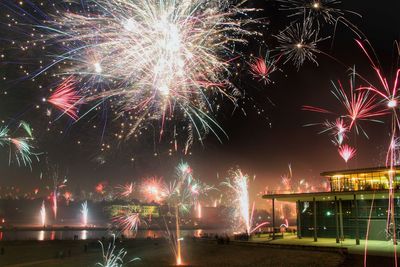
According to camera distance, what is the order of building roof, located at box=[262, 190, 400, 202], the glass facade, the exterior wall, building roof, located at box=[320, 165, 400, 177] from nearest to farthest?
building roof, located at box=[262, 190, 400, 202] → the exterior wall → the glass facade → building roof, located at box=[320, 165, 400, 177]

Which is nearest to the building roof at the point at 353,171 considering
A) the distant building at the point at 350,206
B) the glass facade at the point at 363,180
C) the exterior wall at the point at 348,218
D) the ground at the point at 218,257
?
the distant building at the point at 350,206

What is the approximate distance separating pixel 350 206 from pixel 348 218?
114cm

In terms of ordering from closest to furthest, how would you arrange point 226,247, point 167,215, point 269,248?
point 269,248 → point 226,247 → point 167,215

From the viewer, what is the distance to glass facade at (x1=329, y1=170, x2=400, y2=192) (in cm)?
3528

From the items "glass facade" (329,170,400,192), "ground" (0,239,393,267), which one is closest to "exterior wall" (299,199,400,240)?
"glass facade" (329,170,400,192)

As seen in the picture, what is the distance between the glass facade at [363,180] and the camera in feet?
116

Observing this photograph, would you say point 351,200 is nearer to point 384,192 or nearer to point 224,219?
point 384,192

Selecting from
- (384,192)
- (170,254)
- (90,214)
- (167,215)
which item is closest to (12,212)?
(90,214)

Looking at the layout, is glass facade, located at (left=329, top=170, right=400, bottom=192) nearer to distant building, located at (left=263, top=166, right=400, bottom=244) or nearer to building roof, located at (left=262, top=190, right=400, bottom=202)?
distant building, located at (left=263, top=166, right=400, bottom=244)

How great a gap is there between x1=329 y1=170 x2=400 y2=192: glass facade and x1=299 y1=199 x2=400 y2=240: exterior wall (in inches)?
69.5

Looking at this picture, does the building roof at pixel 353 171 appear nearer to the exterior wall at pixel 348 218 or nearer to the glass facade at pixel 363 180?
the glass facade at pixel 363 180

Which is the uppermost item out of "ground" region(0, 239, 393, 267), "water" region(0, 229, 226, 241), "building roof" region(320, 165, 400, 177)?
"building roof" region(320, 165, 400, 177)

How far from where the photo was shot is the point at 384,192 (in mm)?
31375

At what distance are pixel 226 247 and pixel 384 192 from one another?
1395 centimetres
